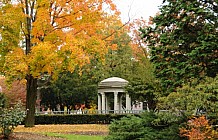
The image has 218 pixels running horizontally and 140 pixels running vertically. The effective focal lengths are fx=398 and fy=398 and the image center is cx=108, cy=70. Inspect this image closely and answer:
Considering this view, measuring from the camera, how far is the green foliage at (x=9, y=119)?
44.7 ft

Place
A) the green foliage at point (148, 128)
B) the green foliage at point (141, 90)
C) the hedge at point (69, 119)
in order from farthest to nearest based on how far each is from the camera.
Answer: the hedge at point (69, 119)
the green foliage at point (141, 90)
the green foliage at point (148, 128)

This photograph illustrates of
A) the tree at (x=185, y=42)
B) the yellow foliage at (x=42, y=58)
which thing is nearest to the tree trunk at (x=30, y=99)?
the yellow foliage at (x=42, y=58)

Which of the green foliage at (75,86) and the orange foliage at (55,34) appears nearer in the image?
the orange foliage at (55,34)

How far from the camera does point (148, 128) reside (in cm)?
1172

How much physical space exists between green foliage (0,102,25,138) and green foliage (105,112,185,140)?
3.74 meters

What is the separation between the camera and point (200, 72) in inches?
488

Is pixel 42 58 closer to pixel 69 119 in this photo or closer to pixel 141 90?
pixel 141 90

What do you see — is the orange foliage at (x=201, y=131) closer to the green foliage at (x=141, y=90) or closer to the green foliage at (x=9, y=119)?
the green foliage at (x=9, y=119)

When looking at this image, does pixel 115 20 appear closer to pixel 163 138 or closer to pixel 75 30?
pixel 75 30

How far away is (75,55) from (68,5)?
3033 mm

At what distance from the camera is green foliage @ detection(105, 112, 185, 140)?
444 inches

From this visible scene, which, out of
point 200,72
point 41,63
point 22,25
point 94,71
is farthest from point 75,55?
point 94,71

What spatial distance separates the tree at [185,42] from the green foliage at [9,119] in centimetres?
507

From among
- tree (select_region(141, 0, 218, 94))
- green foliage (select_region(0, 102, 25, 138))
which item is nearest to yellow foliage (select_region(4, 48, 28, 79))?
green foliage (select_region(0, 102, 25, 138))
